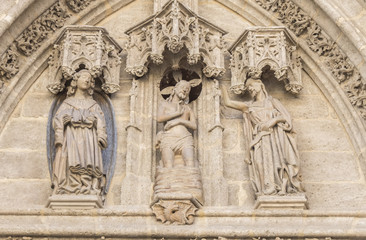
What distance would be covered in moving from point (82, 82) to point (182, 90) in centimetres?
114

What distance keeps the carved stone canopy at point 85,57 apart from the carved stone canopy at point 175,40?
0.70 feet

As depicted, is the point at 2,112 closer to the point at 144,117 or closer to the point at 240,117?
the point at 144,117

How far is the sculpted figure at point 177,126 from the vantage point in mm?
9125

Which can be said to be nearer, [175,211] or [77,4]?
[175,211]

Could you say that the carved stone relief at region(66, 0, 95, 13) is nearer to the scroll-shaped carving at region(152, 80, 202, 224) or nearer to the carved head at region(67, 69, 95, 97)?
the carved head at region(67, 69, 95, 97)

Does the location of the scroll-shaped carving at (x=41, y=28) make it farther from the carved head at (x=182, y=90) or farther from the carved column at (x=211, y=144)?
the carved column at (x=211, y=144)

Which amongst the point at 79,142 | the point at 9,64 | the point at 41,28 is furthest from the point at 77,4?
the point at 79,142

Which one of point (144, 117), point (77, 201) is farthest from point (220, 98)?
point (77, 201)

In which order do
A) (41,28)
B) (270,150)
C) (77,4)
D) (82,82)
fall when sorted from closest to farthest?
(270,150) → (82,82) → (41,28) → (77,4)

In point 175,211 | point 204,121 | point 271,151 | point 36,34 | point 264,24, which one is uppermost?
point 264,24

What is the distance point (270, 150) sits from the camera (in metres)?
9.09

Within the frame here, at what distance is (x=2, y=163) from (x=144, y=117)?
1672 millimetres

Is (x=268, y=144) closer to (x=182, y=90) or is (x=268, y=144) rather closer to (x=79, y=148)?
(x=182, y=90)

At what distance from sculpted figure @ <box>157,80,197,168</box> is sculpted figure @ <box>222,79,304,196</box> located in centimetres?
51
